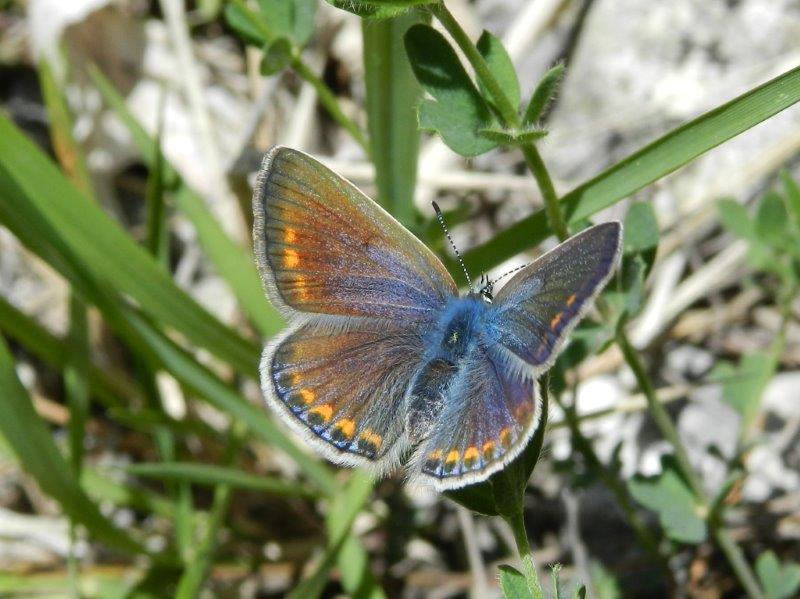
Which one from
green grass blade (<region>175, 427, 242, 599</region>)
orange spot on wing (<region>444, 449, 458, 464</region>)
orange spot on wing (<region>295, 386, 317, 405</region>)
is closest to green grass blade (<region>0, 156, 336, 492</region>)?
green grass blade (<region>175, 427, 242, 599</region>)

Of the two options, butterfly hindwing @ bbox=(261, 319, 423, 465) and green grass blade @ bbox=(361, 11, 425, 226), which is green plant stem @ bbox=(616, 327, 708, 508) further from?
green grass blade @ bbox=(361, 11, 425, 226)

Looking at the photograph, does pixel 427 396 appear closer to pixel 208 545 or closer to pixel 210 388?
pixel 210 388

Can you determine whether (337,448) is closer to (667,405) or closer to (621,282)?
(621,282)

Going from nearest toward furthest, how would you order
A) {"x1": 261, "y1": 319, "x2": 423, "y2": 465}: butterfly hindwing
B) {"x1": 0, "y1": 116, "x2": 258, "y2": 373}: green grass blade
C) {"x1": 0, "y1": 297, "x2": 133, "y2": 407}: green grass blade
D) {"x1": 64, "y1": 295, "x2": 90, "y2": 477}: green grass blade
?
{"x1": 261, "y1": 319, "x2": 423, "y2": 465}: butterfly hindwing, {"x1": 0, "y1": 116, "x2": 258, "y2": 373}: green grass blade, {"x1": 0, "y1": 297, "x2": 133, "y2": 407}: green grass blade, {"x1": 64, "y1": 295, "x2": 90, "y2": 477}: green grass blade

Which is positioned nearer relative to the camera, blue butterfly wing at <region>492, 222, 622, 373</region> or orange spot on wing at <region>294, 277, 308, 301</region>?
blue butterfly wing at <region>492, 222, 622, 373</region>

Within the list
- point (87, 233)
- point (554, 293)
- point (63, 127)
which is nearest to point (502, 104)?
point (554, 293)

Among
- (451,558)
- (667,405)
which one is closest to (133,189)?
(451,558)
